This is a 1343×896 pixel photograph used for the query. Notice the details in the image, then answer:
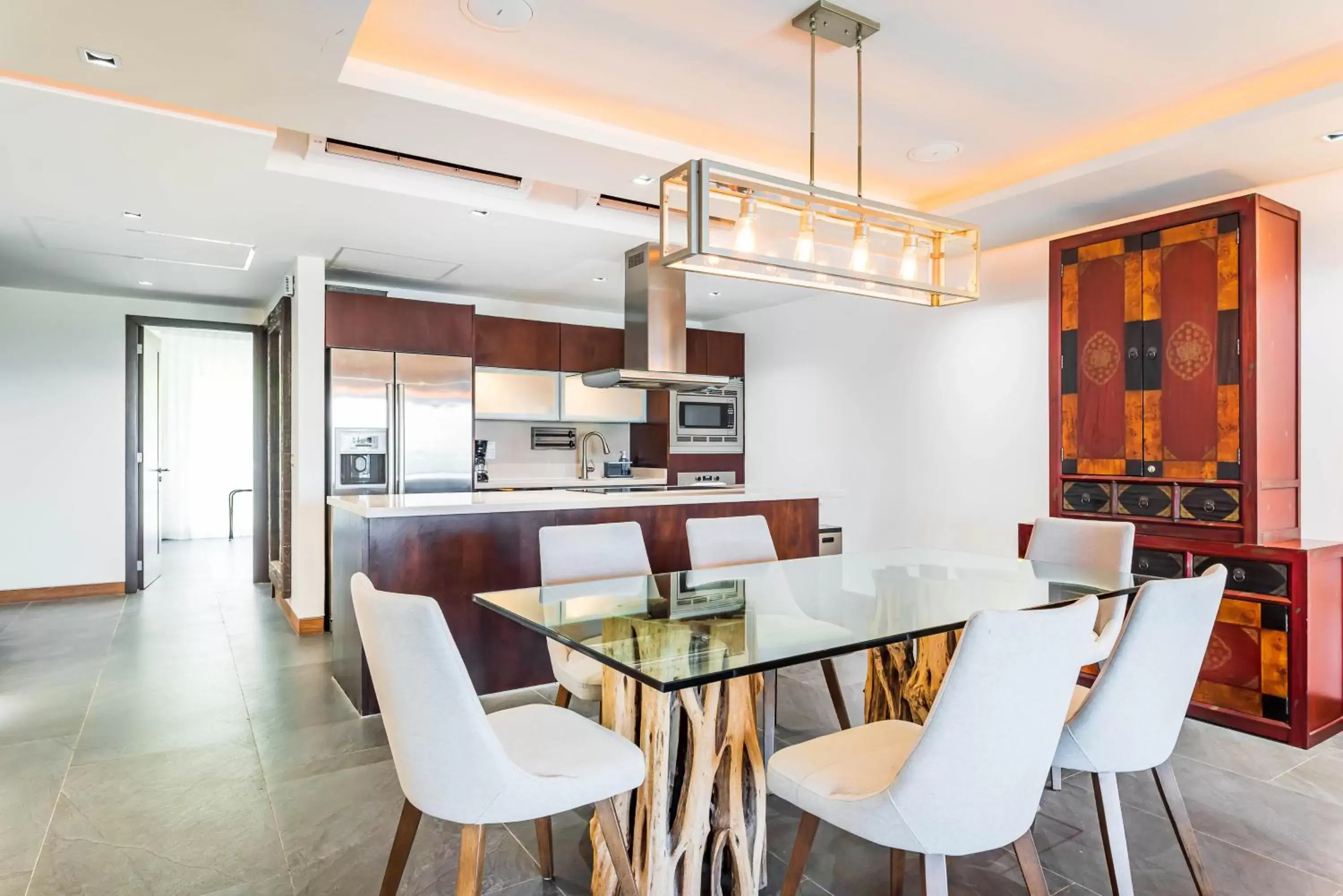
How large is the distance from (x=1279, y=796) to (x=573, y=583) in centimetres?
244

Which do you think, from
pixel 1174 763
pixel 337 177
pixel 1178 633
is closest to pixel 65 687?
pixel 337 177

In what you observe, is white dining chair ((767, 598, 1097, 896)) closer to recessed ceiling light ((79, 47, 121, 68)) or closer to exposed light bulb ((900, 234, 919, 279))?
exposed light bulb ((900, 234, 919, 279))

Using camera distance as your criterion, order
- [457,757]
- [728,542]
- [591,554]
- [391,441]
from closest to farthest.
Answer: [457,757], [591,554], [728,542], [391,441]

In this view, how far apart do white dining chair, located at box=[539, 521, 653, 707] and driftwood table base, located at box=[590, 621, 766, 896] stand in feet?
1.54

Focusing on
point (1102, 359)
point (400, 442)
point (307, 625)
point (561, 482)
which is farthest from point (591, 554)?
point (561, 482)

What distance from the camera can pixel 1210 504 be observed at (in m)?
3.36

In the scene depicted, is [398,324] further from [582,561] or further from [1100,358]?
[1100,358]

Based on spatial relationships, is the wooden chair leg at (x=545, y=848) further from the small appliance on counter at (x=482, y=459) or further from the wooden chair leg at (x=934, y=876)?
the small appliance on counter at (x=482, y=459)

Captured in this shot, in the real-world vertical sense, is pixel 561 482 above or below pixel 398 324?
below

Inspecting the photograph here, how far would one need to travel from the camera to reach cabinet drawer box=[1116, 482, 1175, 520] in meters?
3.51

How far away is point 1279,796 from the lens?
2.59 m

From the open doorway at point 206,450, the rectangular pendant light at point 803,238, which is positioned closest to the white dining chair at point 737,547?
the rectangular pendant light at point 803,238

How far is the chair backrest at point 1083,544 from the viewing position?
2.93 metres

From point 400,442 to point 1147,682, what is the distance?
442 centimetres
